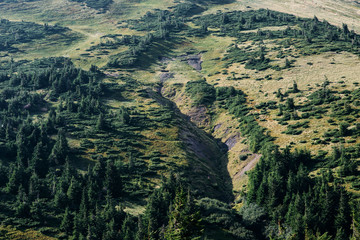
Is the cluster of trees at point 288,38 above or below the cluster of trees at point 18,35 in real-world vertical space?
→ above

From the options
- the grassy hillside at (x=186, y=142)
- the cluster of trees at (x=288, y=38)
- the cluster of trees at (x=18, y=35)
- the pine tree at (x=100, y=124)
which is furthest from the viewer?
the cluster of trees at (x=18, y=35)

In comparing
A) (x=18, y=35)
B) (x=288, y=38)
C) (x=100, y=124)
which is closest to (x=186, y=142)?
(x=100, y=124)

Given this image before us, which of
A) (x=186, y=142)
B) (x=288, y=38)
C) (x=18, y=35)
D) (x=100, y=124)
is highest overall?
Result: (x=288, y=38)

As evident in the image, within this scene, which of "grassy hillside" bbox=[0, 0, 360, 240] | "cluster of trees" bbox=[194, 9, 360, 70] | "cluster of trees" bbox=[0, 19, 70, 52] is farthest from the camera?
"cluster of trees" bbox=[0, 19, 70, 52]

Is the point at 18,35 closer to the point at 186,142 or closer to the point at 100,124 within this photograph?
the point at 100,124

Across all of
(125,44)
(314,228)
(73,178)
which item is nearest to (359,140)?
(314,228)

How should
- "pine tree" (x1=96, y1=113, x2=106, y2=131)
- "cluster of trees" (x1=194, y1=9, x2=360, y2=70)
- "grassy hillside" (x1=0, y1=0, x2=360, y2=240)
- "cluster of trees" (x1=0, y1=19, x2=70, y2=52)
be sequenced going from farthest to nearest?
1. "cluster of trees" (x1=0, y1=19, x2=70, y2=52)
2. "cluster of trees" (x1=194, y1=9, x2=360, y2=70)
3. "pine tree" (x1=96, y1=113, x2=106, y2=131)
4. "grassy hillside" (x1=0, y1=0, x2=360, y2=240)

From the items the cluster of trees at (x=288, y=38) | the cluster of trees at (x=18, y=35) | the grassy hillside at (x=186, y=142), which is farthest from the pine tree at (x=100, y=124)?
the cluster of trees at (x=18, y=35)

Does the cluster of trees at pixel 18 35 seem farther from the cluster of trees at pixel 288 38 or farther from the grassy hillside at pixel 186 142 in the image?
the cluster of trees at pixel 288 38

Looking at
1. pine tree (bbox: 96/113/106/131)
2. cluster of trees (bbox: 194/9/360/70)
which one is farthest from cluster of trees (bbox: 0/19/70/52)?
pine tree (bbox: 96/113/106/131)

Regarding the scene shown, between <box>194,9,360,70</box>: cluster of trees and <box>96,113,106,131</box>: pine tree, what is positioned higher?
<box>194,9,360,70</box>: cluster of trees

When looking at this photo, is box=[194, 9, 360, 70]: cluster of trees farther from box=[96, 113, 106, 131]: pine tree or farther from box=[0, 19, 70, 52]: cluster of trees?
box=[0, 19, 70, 52]: cluster of trees
